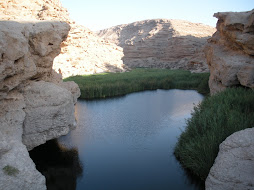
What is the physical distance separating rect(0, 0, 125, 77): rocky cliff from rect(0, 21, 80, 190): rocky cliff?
27.9 ft

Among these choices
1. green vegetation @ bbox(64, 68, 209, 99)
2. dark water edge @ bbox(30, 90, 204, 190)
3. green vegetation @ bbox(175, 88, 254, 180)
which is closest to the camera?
green vegetation @ bbox(175, 88, 254, 180)

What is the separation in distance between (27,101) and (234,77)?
7.59 m

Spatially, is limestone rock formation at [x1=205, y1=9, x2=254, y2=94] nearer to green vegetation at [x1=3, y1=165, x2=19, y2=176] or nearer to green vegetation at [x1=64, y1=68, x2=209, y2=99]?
green vegetation at [x1=64, y1=68, x2=209, y2=99]

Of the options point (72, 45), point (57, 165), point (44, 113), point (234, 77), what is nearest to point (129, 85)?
point (234, 77)

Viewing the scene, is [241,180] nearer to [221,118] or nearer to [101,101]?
[221,118]

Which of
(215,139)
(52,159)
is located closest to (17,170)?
(52,159)

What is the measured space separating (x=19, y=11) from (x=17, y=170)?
15933 millimetres

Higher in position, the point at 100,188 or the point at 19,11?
the point at 19,11

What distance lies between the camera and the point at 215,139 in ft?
15.7

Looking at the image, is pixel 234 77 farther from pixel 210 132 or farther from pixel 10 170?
pixel 10 170

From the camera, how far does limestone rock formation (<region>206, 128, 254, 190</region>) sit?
3.50 m

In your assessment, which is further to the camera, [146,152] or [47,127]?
[146,152]

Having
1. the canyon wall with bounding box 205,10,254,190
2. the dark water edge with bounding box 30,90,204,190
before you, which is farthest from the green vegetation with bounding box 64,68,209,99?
the canyon wall with bounding box 205,10,254,190

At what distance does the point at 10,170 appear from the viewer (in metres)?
3.58
